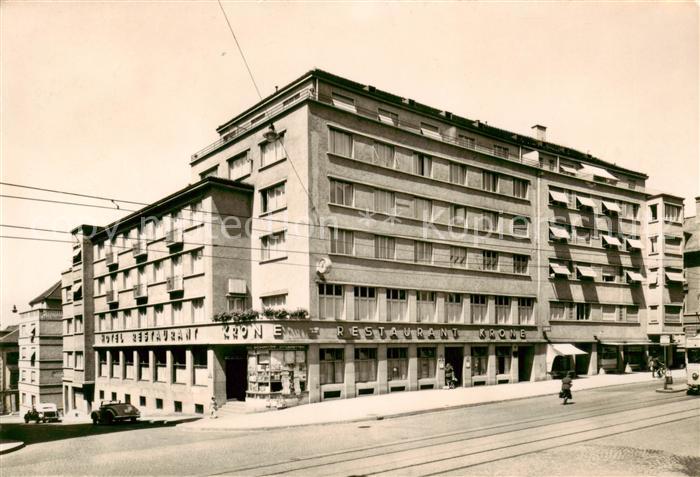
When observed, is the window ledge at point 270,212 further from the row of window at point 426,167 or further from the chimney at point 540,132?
the chimney at point 540,132

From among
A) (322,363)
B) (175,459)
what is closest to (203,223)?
(322,363)

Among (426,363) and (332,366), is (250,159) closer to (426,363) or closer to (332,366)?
(332,366)

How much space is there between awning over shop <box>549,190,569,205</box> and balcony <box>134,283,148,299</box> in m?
31.4

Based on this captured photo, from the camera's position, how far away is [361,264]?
32.2 meters

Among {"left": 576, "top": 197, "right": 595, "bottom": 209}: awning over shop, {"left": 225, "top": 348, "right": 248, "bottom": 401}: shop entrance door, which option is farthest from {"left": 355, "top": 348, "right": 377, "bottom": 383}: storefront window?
{"left": 576, "top": 197, "right": 595, "bottom": 209}: awning over shop

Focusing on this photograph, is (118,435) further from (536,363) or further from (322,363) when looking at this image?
(536,363)

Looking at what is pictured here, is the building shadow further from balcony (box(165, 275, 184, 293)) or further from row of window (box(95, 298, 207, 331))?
balcony (box(165, 275, 184, 293))

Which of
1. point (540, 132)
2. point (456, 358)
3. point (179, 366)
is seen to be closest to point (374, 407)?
point (456, 358)

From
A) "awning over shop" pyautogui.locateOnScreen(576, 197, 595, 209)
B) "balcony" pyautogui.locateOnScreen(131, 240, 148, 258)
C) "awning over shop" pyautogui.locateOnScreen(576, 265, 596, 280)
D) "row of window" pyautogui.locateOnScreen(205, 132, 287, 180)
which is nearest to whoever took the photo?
"row of window" pyautogui.locateOnScreen(205, 132, 287, 180)

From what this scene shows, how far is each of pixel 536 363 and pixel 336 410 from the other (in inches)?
838

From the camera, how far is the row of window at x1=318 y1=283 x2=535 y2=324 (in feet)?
100

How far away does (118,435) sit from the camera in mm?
22516

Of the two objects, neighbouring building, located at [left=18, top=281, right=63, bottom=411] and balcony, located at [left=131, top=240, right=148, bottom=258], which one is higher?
balcony, located at [left=131, top=240, right=148, bottom=258]

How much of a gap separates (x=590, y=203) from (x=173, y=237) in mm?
32633
